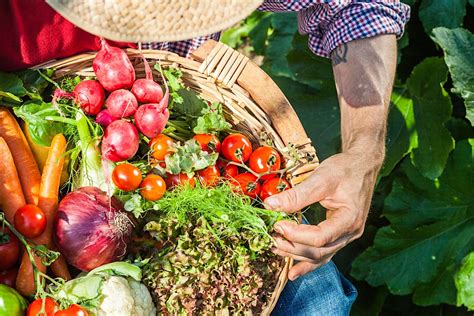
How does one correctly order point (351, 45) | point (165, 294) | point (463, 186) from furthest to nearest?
1. point (463, 186)
2. point (351, 45)
3. point (165, 294)

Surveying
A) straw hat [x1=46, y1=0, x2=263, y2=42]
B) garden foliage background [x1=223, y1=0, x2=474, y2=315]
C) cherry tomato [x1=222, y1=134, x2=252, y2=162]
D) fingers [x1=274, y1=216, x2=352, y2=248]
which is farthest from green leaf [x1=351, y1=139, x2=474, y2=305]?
straw hat [x1=46, y1=0, x2=263, y2=42]

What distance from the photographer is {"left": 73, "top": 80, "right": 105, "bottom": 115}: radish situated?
1665 mm

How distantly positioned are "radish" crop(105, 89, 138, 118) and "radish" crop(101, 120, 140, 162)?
30mm

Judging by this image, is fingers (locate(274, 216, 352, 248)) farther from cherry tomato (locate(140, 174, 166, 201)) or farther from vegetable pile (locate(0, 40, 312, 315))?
cherry tomato (locate(140, 174, 166, 201))

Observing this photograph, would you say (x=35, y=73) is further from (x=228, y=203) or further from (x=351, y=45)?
(x=351, y=45)

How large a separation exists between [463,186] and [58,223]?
5.42 feet

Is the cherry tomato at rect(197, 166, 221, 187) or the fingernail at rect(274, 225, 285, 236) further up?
the cherry tomato at rect(197, 166, 221, 187)

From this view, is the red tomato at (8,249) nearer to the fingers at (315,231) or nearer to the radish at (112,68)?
the radish at (112,68)

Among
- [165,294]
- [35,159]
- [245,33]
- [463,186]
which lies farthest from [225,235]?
[245,33]

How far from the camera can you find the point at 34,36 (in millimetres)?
1618

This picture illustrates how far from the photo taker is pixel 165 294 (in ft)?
5.05

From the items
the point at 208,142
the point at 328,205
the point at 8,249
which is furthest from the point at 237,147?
the point at 8,249

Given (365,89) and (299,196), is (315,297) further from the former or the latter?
(365,89)

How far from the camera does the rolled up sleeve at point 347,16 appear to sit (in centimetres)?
189
